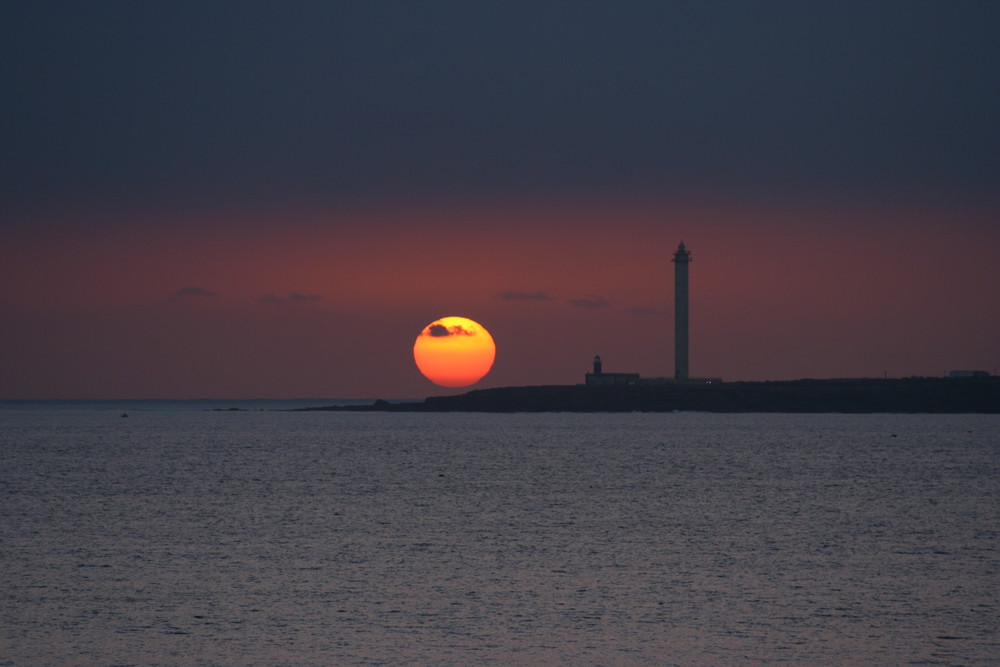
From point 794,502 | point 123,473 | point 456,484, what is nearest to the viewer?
point 794,502

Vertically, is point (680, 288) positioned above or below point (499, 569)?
above

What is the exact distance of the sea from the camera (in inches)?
901

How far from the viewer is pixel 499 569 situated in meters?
32.6

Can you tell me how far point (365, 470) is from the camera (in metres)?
79.4

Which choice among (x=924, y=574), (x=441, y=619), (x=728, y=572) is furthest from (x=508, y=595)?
(x=924, y=574)

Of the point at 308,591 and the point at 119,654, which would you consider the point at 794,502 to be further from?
the point at 119,654

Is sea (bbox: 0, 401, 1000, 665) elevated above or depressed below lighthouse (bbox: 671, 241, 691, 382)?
below

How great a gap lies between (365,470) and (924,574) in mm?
51895

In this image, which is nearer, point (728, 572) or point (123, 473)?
point (728, 572)

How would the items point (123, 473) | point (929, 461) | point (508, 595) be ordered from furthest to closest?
point (929, 461) → point (123, 473) → point (508, 595)

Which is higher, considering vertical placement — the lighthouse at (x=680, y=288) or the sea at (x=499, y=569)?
the lighthouse at (x=680, y=288)

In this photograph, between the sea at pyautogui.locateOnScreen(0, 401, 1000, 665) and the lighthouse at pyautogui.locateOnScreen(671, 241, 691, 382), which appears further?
the lighthouse at pyautogui.locateOnScreen(671, 241, 691, 382)

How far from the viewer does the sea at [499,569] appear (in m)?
22.9

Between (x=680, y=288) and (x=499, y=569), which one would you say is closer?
(x=499, y=569)
